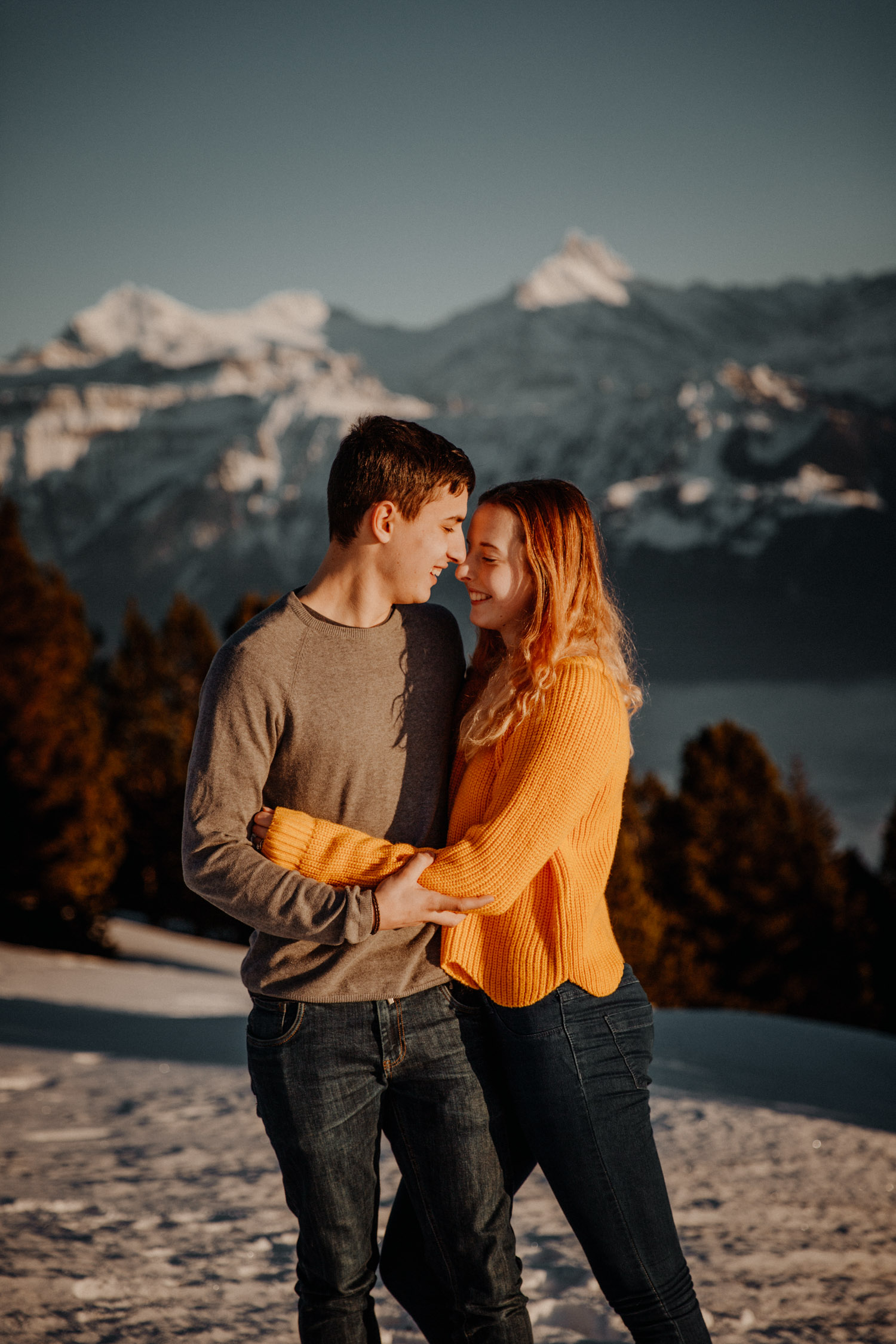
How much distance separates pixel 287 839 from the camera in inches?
74.7

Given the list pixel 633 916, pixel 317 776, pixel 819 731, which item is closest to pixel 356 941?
pixel 317 776

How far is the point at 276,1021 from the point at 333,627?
0.83 metres

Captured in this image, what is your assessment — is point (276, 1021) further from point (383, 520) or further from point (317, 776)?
point (383, 520)

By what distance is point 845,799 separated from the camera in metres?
91.5

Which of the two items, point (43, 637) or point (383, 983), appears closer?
point (383, 983)

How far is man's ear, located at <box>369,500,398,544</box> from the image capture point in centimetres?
198

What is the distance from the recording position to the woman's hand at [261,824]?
75.8 inches

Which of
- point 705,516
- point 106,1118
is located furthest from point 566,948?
point 705,516

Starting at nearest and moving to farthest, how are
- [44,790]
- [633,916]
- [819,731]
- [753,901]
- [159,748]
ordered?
[633,916] → [44,790] → [753,901] → [159,748] → [819,731]

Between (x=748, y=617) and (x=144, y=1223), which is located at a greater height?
(x=748, y=617)

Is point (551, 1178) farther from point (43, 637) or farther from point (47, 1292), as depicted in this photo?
point (43, 637)

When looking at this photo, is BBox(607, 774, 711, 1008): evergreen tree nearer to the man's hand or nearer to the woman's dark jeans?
the woman's dark jeans

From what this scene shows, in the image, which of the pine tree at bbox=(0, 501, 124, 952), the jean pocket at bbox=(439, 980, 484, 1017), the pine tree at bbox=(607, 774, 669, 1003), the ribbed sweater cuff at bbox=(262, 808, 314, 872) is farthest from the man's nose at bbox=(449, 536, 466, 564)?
the pine tree at bbox=(0, 501, 124, 952)

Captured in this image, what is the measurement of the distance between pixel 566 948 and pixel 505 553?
85 cm
